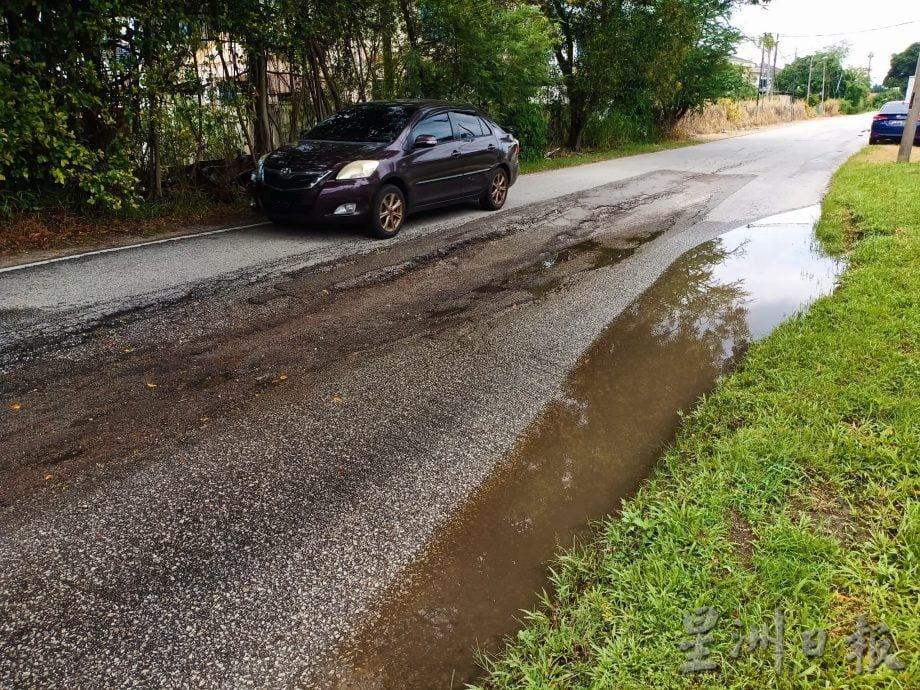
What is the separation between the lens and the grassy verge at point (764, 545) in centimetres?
218

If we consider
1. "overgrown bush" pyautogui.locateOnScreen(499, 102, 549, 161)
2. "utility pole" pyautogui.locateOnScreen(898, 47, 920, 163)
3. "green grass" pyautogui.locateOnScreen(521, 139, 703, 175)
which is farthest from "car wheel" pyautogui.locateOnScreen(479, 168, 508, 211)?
"utility pole" pyautogui.locateOnScreen(898, 47, 920, 163)

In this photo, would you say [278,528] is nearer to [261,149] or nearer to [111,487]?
[111,487]

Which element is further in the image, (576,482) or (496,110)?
(496,110)

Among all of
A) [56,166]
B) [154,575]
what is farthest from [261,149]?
[154,575]

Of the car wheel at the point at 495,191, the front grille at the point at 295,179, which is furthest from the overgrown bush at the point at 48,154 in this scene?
the car wheel at the point at 495,191

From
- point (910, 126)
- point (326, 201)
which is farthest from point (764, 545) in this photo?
point (910, 126)

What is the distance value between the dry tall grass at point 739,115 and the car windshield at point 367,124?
2589 cm

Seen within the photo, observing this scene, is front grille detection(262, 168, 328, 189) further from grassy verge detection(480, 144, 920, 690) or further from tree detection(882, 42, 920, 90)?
tree detection(882, 42, 920, 90)

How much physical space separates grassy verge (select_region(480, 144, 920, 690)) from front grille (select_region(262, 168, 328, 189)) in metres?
5.84

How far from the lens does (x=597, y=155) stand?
2217 centimetres

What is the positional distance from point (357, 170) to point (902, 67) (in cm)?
14684

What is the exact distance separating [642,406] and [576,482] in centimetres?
107

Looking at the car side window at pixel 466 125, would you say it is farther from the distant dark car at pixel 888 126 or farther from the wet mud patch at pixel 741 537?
the distant dark car at pixel 888 126

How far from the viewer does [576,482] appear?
3.45 metres
